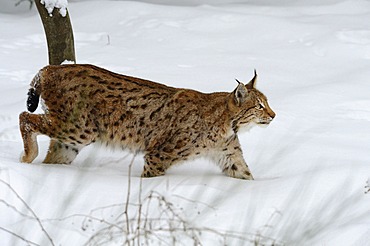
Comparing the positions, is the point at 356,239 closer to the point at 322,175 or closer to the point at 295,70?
the point at 322,175

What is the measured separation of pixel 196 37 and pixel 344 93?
250 centimetres

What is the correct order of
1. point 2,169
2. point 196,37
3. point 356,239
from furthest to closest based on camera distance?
point 196,37, point 2,169, point 356,239

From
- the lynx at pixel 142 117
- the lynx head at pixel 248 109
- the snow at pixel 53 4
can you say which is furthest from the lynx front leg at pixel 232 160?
the snow at pixel 53 4

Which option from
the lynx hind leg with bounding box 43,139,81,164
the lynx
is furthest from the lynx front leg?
the lynx hind leg with bounding box 43,139,81,164

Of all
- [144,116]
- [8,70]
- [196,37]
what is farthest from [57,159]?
[196,37]

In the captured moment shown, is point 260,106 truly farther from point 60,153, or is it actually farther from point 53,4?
point 53,4

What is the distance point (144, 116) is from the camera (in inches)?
234

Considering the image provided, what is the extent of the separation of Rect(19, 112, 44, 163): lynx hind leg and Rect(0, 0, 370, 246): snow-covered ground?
14cm

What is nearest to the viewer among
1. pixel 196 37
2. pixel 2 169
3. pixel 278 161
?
pixel 2 169

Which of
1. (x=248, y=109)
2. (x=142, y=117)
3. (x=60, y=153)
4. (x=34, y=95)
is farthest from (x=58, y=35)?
(x=248, y=109)

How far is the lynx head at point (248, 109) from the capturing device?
230 inches

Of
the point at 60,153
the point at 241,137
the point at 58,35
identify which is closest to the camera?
the point at 60,153

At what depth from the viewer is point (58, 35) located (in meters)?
7.54

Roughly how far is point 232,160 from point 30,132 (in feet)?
4.54
